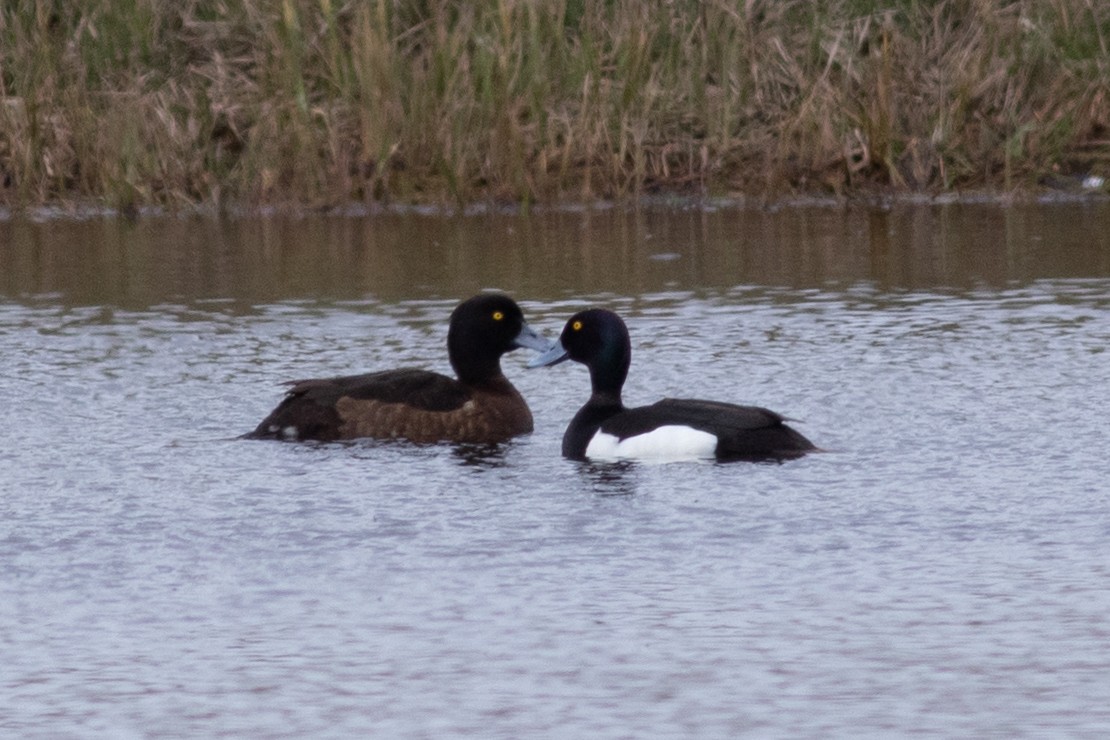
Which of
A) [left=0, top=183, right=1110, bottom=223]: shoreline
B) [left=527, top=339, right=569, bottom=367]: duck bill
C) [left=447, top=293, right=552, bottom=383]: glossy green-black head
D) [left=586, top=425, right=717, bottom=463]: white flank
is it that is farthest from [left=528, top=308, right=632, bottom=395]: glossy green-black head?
[left=0, top=183, right=1110, bottom=223]: shoreline

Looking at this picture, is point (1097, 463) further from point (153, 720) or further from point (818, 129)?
point (818, 129)

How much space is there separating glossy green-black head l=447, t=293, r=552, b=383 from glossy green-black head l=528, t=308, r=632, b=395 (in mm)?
212

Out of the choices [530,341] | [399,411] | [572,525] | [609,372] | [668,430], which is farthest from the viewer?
[530,341]

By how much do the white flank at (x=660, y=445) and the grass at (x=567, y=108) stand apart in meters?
7.08

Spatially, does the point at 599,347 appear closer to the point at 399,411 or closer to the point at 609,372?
the point at 609,372

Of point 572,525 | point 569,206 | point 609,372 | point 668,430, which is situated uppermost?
point 569,206

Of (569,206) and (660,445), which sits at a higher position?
(569,206)

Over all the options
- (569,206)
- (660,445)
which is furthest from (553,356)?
(569,206)

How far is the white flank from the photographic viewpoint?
7055 mm

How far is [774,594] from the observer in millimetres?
5203

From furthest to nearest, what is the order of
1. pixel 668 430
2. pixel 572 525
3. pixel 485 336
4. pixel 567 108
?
pixel 567 108
pixel 485 336
pixel 668 430
pixel 572 525

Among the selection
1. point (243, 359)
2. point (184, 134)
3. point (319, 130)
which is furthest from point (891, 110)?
point (243, 359)

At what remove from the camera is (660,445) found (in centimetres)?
716

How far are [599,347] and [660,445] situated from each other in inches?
29.7
